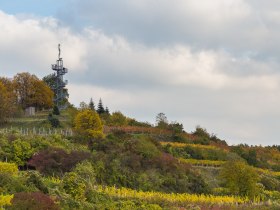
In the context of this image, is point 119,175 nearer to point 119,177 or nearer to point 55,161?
point 119,177

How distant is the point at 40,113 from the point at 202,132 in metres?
19.2

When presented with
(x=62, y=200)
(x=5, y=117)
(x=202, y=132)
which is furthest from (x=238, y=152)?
(x=62, y=200)

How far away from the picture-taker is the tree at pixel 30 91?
62062 millimetres

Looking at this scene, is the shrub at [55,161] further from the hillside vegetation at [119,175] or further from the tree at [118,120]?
the tree at [118,120]

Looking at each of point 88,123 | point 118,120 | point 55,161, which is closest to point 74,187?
point 55,161

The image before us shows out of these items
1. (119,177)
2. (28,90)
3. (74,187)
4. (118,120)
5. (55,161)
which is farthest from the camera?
(28,90)

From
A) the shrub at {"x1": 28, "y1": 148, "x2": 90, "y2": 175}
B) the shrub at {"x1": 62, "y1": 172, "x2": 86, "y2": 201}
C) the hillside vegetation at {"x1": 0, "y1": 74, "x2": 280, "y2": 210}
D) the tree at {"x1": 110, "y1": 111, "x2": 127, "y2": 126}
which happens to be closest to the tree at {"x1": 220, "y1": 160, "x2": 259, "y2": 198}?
the hillside vegetation at {"x1": 0, "y1": 74, "x2": 280, "y2": 210}

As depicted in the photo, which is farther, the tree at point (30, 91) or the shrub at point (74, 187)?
the tree at point (30, 91)

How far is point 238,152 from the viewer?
4866cm

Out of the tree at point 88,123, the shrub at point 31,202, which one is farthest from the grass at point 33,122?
the shrub at point 31,202

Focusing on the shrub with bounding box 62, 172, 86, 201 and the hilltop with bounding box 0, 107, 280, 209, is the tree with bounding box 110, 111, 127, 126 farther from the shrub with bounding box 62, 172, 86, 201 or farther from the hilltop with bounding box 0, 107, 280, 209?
the shrub with bounding box 62, 172, 86, 201

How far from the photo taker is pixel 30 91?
62750 millimetres

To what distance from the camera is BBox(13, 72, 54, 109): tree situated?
6206cm

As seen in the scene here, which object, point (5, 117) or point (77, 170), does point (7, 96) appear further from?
point (77, 170)
